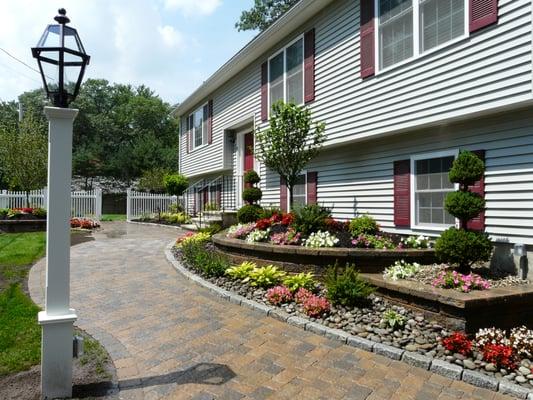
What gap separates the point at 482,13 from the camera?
5605mm

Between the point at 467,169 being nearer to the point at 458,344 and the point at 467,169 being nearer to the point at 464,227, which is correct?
the point at 464,227

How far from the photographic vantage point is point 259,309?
16.5 ft

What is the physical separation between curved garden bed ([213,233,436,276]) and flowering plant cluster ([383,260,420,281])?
269 millimetres

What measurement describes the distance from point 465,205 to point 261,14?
2232cm

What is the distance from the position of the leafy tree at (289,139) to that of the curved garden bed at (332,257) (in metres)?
2.32

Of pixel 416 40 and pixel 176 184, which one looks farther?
pixel 176 184

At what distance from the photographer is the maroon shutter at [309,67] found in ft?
30.4

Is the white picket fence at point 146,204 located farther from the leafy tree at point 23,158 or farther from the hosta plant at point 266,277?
the hosta plant at point 266,277

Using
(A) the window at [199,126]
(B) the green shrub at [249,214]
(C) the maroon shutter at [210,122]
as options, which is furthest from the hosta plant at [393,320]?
(A) the window at [199,126]

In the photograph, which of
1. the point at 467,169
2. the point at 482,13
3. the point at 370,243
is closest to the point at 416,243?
the point at 370,243

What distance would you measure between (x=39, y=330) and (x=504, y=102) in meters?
6.41

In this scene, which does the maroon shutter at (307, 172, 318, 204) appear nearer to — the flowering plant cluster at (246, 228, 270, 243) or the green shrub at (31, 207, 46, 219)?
the flowering plant cluster at (246, 228, 270, 243)

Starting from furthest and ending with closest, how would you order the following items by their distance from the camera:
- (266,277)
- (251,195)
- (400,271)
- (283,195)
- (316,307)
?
(283,195) < (251,195) < (266,277) < (400,271) < (316,307)

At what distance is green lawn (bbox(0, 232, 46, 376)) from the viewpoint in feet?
11.3
